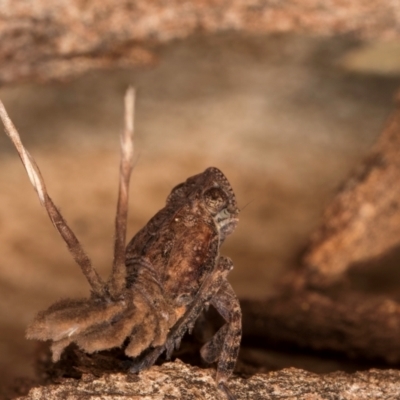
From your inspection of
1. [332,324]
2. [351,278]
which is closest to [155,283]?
[332,324]

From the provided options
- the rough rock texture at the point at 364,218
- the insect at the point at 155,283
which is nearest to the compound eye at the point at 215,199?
the insect at the point at 155,283

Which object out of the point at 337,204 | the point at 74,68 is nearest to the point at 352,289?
the point at 337,204

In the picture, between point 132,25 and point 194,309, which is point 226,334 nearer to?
point 194,309

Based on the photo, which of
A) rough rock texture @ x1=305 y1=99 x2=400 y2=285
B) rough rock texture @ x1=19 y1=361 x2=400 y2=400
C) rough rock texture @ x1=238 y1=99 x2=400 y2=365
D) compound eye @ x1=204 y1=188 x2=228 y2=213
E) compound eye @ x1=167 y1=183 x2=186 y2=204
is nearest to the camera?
rough rock texture @ x1=19 y1=361 x2=400 y2=400

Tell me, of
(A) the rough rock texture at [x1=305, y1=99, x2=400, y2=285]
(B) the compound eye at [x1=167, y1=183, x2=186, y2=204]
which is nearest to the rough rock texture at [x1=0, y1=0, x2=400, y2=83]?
(A) the rough rock texture at [x1=305, y1=99, x2=400, y2=285]

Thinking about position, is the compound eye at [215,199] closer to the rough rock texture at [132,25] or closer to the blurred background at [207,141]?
the rough rock texture at [132,25]

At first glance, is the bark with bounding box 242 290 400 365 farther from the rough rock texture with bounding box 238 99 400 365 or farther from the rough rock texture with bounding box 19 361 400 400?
the rough rock texture with bounding box 19 361 400 400
